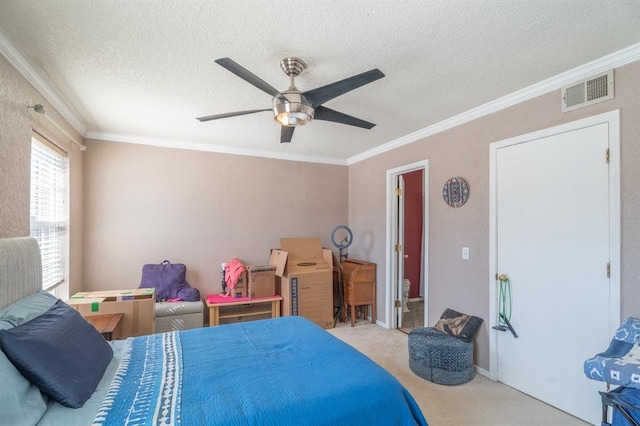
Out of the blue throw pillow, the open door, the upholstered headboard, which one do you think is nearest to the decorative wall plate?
the open door

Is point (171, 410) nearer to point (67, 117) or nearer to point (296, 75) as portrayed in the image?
point (296, 75)

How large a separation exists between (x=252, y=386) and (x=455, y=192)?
8.93 feet

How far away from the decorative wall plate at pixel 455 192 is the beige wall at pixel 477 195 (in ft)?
0.17

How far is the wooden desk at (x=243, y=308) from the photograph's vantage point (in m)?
3.89

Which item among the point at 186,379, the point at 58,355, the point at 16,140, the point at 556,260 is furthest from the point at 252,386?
the point at 556,260

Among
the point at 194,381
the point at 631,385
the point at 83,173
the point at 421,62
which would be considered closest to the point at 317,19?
the point at 421,62

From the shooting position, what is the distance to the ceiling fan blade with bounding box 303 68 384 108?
1.81 meters

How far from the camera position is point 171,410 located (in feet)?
4.14

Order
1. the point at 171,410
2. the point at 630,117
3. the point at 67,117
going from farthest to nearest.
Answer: the point at 67,117, the point at 630,117, the point at 171,410

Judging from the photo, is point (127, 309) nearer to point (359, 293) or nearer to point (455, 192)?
point (359, 293)

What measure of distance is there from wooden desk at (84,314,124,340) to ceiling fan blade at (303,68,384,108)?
91.7 inches

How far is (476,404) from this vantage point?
2.47 metres

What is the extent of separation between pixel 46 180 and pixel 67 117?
2.30 feet

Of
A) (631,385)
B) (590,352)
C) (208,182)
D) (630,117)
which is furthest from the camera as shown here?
(208,182)
